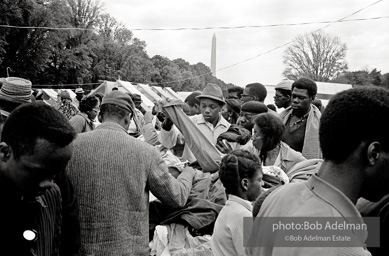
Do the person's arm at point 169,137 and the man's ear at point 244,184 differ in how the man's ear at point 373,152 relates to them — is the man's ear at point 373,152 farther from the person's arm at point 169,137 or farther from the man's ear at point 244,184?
the person's arm at point 169,137

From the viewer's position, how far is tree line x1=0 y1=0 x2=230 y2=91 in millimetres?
42031

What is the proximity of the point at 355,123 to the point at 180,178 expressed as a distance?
1904mm

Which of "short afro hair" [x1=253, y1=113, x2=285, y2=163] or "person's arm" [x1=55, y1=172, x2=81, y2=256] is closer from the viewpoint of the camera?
"person's arm" [x1=55, y1=172, x2=81, y2=256]

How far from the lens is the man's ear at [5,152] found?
1.85m

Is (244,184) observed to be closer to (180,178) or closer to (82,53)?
(180,178)

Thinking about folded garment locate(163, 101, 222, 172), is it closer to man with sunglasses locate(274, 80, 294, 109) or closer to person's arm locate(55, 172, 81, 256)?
person's arm locate(55, 172, 81, 256)

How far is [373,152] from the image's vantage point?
136cm

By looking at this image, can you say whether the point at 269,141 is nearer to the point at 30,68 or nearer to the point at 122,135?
the point at 122,135

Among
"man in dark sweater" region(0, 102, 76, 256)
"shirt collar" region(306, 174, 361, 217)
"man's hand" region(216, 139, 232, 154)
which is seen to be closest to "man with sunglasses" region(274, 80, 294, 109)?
"man's hand" region(216, 139, 232, 154)

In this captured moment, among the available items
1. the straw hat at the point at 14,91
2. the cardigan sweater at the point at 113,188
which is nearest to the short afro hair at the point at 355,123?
the cardigan sweater at the point at 113,188

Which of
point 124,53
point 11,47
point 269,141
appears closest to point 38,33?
point 11,47

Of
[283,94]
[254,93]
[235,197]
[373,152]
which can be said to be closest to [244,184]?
[235,197]

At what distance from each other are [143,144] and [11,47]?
44.1 meters

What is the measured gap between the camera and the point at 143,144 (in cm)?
279
